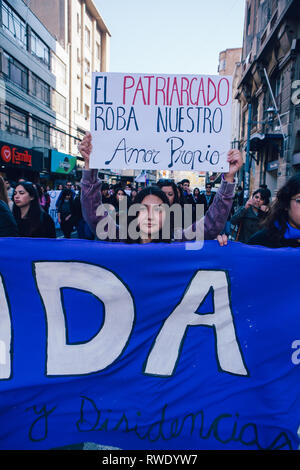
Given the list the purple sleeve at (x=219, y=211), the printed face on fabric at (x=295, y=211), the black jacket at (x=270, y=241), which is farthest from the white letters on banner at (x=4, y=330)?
the printed face on fabric at (x=295, y=211)

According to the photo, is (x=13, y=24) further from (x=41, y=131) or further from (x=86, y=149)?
(x=86, y=149)

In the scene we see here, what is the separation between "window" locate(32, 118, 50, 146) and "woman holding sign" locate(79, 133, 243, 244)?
1124 inches

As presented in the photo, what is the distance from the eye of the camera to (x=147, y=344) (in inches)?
82.9

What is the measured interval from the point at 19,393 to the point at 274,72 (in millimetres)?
20726

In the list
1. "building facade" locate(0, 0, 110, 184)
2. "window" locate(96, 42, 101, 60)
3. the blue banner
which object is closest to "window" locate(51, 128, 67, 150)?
"building facade" locate(0, 0, 110, 184)

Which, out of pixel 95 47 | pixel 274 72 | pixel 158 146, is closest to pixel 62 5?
pixel 95 47

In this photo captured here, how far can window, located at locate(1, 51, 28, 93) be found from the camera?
23438mm

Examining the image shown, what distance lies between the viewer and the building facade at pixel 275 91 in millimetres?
15547

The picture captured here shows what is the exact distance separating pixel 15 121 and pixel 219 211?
2621 centimetres

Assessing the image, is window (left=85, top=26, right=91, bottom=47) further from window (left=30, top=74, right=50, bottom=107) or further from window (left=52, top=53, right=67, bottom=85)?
window (left=30, top=74, right=50, bottom=107)

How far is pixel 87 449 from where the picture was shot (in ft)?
6.77

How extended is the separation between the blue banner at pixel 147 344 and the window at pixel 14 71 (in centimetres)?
2533
